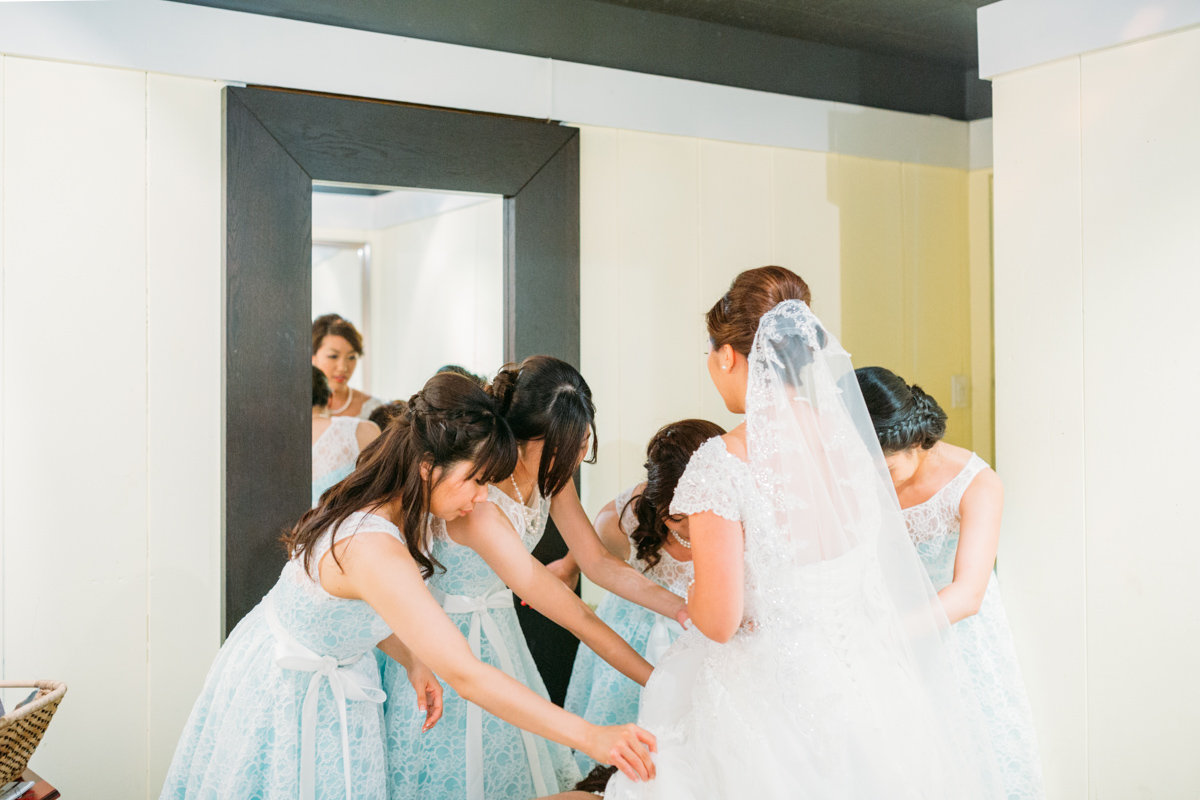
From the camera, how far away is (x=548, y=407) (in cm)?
180

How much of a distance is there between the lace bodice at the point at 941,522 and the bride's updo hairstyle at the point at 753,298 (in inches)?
25.5

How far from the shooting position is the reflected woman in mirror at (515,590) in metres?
1.74

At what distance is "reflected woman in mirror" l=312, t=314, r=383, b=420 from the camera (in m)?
2.25

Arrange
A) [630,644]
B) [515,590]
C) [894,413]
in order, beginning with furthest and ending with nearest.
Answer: [630,644]
[894,413]
[515,590]

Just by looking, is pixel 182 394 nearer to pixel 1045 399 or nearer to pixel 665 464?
pixel 665 464

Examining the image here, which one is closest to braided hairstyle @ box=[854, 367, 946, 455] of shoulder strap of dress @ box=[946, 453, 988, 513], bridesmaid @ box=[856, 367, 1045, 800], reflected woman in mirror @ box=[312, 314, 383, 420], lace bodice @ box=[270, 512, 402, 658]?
bridesmaid @ box=[856, 367, 1045, 800]

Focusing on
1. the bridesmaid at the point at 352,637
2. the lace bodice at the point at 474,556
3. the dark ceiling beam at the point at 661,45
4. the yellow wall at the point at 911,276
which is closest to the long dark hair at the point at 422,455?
the bridesmaid at the point at 352,637

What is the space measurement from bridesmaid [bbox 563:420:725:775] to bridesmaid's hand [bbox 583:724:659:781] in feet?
1.96

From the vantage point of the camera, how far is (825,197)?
2.88 meters

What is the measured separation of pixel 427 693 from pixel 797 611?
77cm

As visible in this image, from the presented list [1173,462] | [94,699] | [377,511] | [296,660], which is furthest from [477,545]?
[1173,462]

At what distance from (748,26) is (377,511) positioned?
77.5 inches

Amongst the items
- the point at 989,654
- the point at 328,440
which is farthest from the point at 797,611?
the point at 328,440

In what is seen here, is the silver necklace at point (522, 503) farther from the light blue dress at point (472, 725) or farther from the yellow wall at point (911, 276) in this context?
the yellow wall at point (911, 276)
